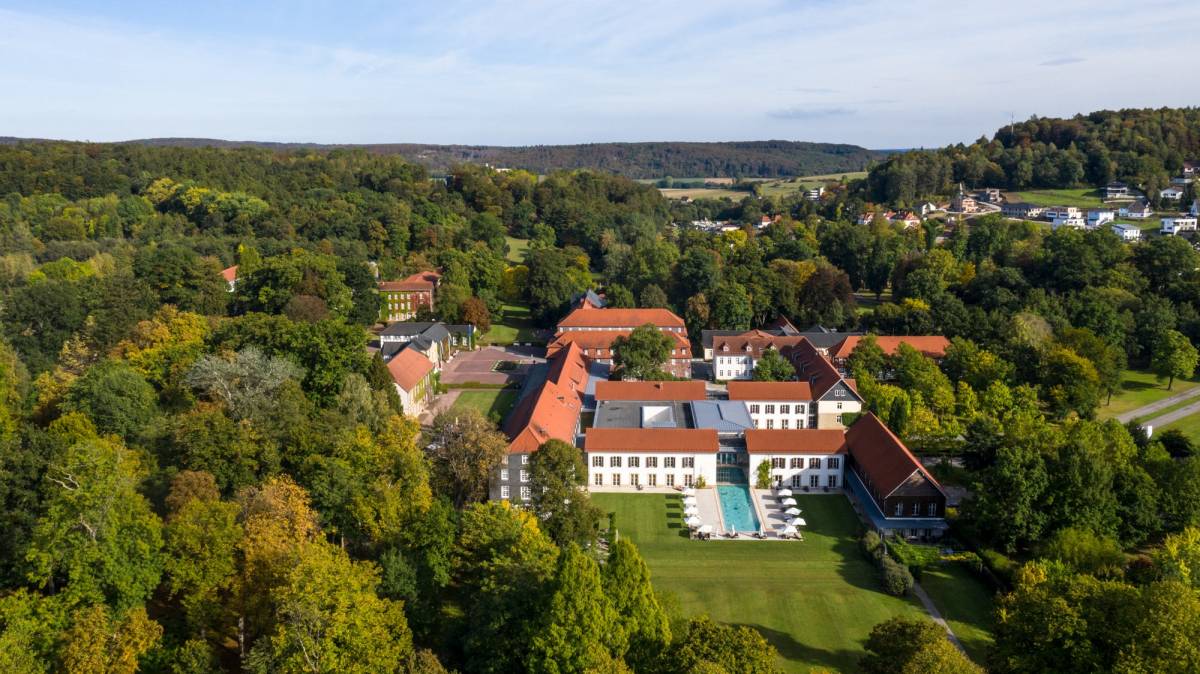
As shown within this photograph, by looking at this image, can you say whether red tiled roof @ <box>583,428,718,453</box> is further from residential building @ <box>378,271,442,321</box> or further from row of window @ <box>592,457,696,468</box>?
residential building @ <box>378,271,442,321</box>

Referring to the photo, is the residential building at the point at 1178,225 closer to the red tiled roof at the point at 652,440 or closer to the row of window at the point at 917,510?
the row of window at the point at 917,510

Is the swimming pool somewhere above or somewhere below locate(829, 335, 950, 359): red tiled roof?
below

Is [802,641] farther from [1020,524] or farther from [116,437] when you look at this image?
[116,437]

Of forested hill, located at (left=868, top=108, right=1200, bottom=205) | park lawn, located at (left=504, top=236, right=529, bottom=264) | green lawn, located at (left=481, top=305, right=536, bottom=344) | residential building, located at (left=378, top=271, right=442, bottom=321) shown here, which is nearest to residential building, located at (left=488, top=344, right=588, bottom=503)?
green lawn, located at (left=481, top=305, right=536, bottom=344)

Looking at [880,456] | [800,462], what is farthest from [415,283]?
[880,456]

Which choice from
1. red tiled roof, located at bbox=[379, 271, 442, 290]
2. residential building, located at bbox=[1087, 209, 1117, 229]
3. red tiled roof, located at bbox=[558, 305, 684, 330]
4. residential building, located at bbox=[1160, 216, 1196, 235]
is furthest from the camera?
residential building, located at bbox=[1087, 209, 1117, 229]

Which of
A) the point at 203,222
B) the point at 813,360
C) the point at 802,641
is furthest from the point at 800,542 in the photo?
the point at 203,222
